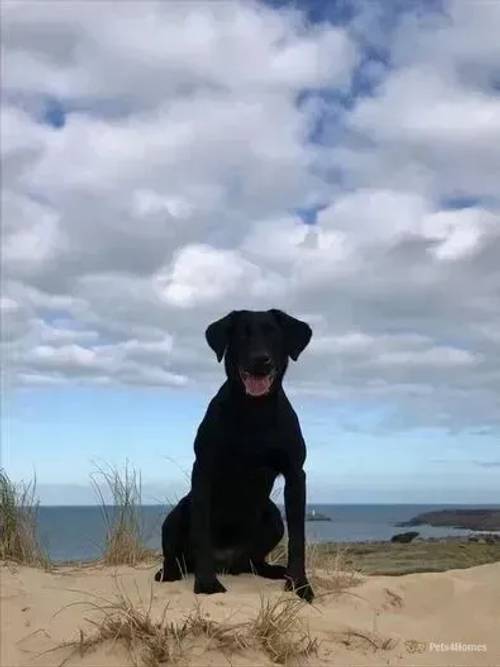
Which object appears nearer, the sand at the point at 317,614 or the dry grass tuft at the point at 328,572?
the sand at the point at 317,614

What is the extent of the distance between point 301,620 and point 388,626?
26.7 inches

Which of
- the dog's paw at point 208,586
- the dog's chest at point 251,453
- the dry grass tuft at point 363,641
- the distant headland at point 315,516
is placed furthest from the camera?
the distant headland at point 315,516

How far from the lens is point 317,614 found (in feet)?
17.2

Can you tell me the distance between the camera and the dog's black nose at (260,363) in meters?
5.70

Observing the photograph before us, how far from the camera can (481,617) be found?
223 inches

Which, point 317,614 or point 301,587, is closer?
point 317,614

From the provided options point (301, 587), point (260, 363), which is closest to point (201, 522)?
point (301, 587)

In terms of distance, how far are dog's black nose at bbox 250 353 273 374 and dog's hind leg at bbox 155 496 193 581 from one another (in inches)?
43.3

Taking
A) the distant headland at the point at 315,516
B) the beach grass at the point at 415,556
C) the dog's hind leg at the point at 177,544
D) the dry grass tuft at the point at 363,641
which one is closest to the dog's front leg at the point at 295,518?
the dog's hind leg at the point at 177,544

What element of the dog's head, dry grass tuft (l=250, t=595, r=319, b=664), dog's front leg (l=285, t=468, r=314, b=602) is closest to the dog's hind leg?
Result: dog's front leg (l=285, t=468, r=314, b=602)

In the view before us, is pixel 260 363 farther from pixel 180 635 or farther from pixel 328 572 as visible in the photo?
pixel 328 572

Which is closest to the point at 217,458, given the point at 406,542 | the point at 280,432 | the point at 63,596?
the point at 280,432

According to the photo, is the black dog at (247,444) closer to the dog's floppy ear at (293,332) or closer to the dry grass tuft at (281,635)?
the dog's floppy ear at (293,332)

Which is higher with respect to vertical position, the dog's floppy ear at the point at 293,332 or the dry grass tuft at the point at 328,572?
the dog's floppy ear at the point at 293,332
